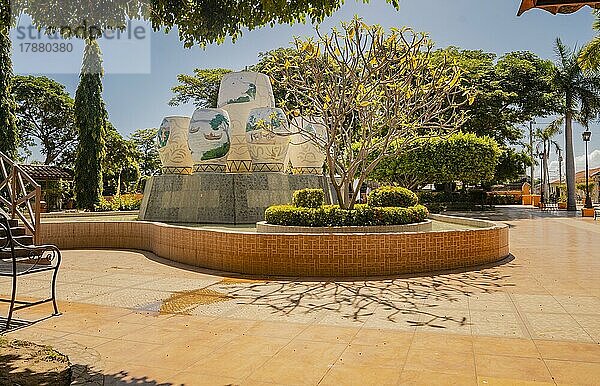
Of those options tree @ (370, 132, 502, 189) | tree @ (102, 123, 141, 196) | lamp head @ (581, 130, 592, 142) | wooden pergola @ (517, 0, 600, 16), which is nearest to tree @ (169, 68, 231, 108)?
tree @ (102, 123, 141, 196)

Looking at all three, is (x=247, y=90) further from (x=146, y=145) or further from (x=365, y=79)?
(x=146, y=145)

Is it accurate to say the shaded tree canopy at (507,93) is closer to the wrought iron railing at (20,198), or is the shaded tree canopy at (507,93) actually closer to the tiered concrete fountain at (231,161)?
the tiered concrete fountain at (231,161)

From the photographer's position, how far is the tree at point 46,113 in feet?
115

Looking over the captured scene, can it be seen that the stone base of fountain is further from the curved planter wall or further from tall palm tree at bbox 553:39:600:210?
tall palm tree at bbox 553:39:600:210

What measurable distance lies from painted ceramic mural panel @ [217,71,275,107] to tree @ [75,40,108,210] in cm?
1389

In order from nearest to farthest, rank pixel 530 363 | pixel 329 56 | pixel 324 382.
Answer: pixel 324 382
pixel 530 363
pixel 329 56

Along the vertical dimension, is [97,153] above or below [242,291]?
above

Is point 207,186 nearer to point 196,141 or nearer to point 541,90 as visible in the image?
point 196,141

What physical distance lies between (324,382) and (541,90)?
108ft

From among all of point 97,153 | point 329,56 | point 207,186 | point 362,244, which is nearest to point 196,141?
point 207,186

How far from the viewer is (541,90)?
1247 inches

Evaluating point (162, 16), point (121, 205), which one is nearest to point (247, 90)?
point (162, 16)

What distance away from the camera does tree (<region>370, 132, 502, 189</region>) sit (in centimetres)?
2452

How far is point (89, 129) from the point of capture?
27.3 meters
